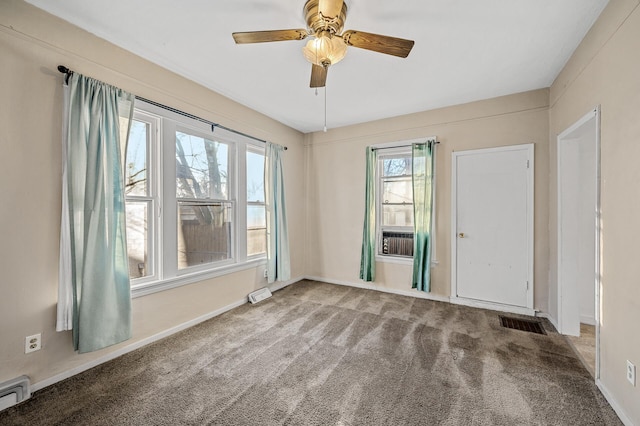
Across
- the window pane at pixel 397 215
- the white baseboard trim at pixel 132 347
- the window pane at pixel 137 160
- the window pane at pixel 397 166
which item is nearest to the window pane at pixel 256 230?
the white baseboard trim at pixel 132 347

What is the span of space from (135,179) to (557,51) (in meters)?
4.04

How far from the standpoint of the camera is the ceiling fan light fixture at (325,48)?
1.72 meters

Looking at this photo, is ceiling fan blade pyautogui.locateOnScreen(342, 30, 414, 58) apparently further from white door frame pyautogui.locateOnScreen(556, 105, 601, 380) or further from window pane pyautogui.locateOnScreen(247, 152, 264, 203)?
window pane pyautogui.locateOnScreen(247, 152, 264, 203)

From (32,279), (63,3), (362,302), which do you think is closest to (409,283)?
(362,302)

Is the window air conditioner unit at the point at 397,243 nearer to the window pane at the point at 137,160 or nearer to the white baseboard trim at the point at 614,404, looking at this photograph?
the white baseboard trim at the point at 614,404

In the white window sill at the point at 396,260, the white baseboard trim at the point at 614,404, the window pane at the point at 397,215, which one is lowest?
the white baseboard trim at the point at 614,404

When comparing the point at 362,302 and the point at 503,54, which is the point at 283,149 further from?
the point at 503,54

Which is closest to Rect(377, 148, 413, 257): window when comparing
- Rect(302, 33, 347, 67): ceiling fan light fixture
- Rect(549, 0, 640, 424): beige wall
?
Rect(549, 0, 640, 424): beige wall

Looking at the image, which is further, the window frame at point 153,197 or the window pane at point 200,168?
the window pane at point 200,168

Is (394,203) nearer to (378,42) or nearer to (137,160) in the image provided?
(378,42)

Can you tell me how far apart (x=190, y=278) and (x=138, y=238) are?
66 cm

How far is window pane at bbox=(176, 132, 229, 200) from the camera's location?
2.85 meters

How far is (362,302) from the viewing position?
360 centimetres

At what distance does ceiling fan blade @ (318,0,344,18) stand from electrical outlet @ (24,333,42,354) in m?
2.91
